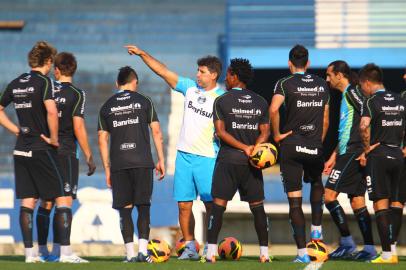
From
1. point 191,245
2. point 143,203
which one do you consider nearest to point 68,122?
point 143,203

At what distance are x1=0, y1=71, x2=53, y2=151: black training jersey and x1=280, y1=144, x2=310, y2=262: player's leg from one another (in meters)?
2.44

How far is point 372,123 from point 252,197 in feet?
4.90

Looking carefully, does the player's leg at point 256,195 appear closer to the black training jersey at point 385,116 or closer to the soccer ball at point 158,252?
the soccer ball at point 158,252

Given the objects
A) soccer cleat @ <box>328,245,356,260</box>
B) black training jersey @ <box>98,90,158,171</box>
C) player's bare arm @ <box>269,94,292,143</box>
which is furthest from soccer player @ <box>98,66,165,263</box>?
soccer cleat @ <box>328,245,356,260</box>

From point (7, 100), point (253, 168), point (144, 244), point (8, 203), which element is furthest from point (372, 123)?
point (8, 203)

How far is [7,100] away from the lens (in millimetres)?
10000

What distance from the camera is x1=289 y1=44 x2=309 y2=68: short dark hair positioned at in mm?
10055

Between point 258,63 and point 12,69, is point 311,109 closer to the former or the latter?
point 258,63

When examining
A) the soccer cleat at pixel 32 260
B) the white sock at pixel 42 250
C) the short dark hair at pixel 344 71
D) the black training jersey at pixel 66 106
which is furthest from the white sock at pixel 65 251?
the short dark hair at pixel 344 71

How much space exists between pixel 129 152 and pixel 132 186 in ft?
1.18

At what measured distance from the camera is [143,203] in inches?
392

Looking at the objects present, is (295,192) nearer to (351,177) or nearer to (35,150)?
(351,177)

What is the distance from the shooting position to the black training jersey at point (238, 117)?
9.82 meters

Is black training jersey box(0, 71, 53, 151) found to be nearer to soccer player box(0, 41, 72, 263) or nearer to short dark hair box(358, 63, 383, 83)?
soccer player box(0, 41, 72, 263)
